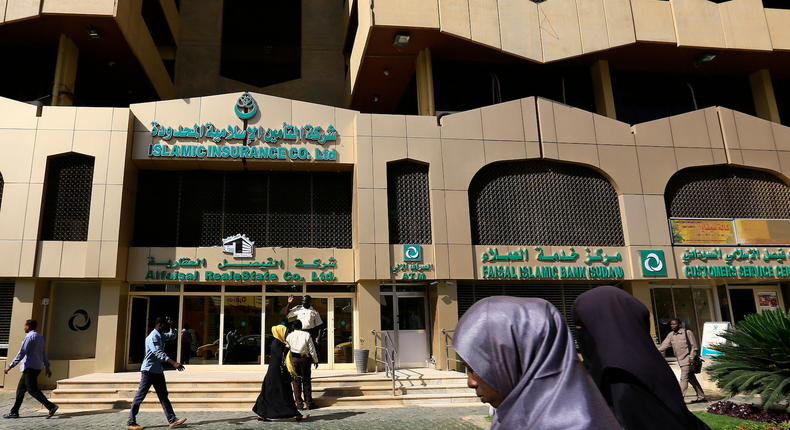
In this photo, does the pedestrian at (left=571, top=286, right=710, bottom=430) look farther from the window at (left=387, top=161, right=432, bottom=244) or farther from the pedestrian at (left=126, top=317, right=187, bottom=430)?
the window at (left=387, top=161, right=432, bottom=244)

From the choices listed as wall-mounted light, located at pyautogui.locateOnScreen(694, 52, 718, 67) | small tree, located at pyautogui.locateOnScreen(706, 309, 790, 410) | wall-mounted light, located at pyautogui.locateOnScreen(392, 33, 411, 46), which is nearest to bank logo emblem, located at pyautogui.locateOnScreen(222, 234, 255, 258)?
wall-mounted light, located at pyautogui.locateOnScreen(392, 33, 411, 46)

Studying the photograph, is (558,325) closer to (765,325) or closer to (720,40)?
(765,325)

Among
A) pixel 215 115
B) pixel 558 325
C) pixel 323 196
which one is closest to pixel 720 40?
pixel 323 196

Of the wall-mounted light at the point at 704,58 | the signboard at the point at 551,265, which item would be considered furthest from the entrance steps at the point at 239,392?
the wall-mounted light at the point at 704,58

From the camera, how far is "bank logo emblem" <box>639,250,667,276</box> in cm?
1673

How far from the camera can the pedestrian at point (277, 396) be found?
30.3 feet

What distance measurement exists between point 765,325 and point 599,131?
11057 mm

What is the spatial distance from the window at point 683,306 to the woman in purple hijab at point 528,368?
1778 centimetres

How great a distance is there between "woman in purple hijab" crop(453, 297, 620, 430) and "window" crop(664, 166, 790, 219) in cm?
1812

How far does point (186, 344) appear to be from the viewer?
1565 centimetres

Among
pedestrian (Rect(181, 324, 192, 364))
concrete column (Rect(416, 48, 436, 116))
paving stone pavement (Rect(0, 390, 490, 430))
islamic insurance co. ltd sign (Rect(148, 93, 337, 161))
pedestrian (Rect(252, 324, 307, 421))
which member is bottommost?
paving stone pavement (Rect(0, 390, 490, 430))

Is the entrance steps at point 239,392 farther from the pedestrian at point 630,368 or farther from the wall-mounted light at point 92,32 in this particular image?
the wall-mounted light at point 92,32

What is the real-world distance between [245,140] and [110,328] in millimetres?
6374

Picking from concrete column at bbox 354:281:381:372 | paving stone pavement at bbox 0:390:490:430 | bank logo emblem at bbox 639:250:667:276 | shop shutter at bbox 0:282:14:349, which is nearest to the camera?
paving stone pavement at bbox 0:390:490:430
